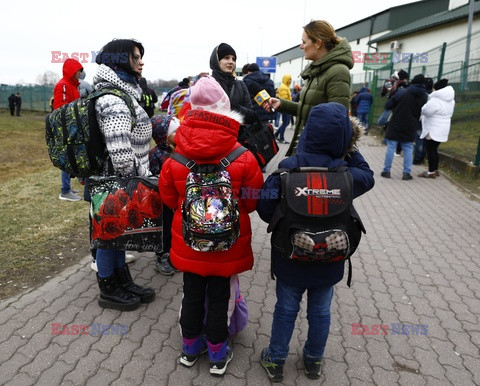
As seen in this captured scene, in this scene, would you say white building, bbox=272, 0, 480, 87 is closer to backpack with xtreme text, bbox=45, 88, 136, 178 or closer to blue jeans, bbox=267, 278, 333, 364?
blue jeans, bbox=267, 278, 333, 364

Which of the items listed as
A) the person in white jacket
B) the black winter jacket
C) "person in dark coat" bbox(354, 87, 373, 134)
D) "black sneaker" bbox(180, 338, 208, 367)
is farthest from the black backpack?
"person in dark coat" bbox(354, 87, 373, 134)

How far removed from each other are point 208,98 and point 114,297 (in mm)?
1790

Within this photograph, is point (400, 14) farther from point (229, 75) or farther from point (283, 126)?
point (229, 75)

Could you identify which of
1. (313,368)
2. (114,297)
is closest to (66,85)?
(114,297)

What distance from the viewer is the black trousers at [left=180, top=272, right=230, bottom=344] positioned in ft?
7.25

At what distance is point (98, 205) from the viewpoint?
244 cm

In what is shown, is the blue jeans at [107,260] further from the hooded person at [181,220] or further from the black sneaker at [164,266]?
the hooded person at [181,220]

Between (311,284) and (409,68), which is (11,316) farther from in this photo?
(409,68)

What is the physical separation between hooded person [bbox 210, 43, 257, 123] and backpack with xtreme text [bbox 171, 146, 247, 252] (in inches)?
52.5

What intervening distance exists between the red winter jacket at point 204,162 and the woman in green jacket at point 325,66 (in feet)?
3.64

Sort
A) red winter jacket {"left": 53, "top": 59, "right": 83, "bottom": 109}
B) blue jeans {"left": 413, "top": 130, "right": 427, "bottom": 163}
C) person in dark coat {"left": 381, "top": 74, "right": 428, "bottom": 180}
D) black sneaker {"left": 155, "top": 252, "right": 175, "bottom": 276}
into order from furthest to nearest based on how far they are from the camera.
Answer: blue jeans {"left": 413, "top": 130, "right": 427, "bottom": 163} < person in dark coat {"left": 381, "top": 74, "right": 428, "bottom": 180} < red winter jacket {"left": 53, "top": 59, "right": 83, "bottom": 109} < black sneaker {"left": 155, "top": 252, "right": 175, "bottom": 276}

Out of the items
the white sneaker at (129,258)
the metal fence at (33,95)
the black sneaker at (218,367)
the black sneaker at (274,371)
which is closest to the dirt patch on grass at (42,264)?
the white sneaker at (129,258)

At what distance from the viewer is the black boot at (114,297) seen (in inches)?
114

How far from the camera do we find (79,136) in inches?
95.9
